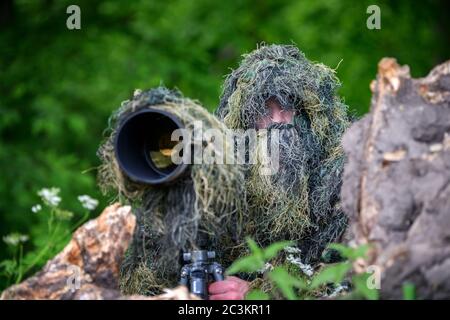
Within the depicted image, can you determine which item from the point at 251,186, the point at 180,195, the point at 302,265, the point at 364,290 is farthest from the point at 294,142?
the point at 364,290

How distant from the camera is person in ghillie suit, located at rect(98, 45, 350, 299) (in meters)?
2.79

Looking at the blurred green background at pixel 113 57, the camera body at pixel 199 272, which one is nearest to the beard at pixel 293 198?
the camera body at pixel 199 272

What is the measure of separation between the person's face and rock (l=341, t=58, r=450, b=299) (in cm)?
63

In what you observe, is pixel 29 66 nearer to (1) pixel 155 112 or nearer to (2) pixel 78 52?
(2) pixel 78 52

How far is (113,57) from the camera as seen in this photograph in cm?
761

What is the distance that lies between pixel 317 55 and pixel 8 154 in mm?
3197

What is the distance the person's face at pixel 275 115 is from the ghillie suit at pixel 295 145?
0.06ft

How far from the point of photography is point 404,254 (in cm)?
237

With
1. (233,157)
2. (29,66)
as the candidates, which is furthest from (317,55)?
(233,157)

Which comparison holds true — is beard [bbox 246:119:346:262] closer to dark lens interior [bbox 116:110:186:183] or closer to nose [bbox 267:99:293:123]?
nose [bbox 267:99:293:123]

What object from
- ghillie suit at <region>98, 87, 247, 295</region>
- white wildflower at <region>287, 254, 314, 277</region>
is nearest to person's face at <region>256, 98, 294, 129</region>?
ghillie suit at <region>98, 87, 247, 295</region>

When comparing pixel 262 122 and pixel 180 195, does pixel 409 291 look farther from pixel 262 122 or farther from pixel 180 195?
pixel 262 122

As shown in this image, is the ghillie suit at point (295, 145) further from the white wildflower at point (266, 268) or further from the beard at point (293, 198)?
the white wildflower at point (266, 268)

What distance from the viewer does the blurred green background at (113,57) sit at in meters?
6.63
